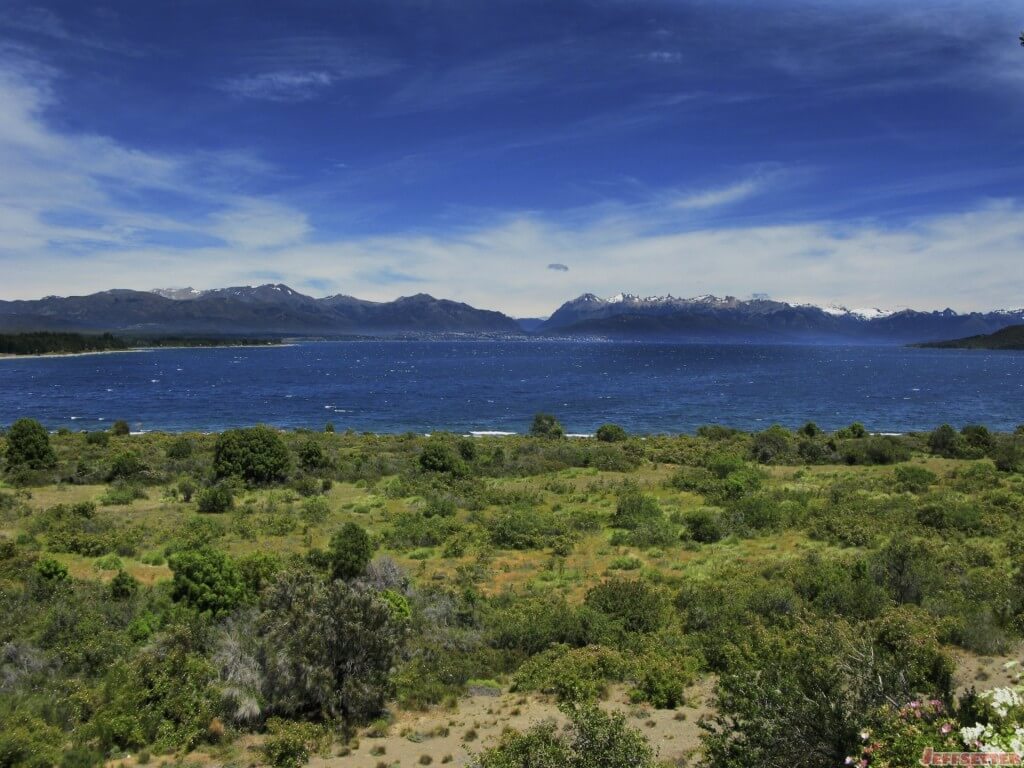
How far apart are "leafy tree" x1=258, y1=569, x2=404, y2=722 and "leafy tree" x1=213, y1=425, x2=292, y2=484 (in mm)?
20258

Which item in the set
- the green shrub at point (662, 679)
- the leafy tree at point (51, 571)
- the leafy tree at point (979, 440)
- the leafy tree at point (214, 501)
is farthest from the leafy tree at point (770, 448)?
the leafy tree at point (51, 571)

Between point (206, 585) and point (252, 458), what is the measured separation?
1723 centimetres

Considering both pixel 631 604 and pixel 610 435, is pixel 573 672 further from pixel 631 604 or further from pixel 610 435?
pixel 610 435

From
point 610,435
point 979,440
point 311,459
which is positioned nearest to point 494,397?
point 610,435

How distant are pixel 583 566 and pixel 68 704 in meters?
13.1

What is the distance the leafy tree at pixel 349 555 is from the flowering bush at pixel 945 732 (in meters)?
13.6

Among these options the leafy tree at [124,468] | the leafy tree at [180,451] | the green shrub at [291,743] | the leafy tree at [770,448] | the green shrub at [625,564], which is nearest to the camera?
the green shrub at [291,743]

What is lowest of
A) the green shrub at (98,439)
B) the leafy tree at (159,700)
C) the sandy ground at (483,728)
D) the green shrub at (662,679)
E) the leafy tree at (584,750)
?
the green shrub at (98,439)

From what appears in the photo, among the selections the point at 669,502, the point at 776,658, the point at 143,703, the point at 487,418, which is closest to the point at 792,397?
the point at 487,418

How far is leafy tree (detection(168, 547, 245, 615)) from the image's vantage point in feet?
49.8

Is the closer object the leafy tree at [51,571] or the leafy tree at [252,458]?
the leafy tree at [51,571]

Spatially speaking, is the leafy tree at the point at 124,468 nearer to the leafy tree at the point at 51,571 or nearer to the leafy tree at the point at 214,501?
the leafy tree at the point at 214,501

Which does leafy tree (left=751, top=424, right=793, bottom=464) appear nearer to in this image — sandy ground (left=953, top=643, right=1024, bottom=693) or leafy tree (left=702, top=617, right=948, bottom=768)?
sandy ground (left=953, top=643, right=1024, bottom=693)

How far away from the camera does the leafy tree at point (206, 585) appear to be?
1517cm
